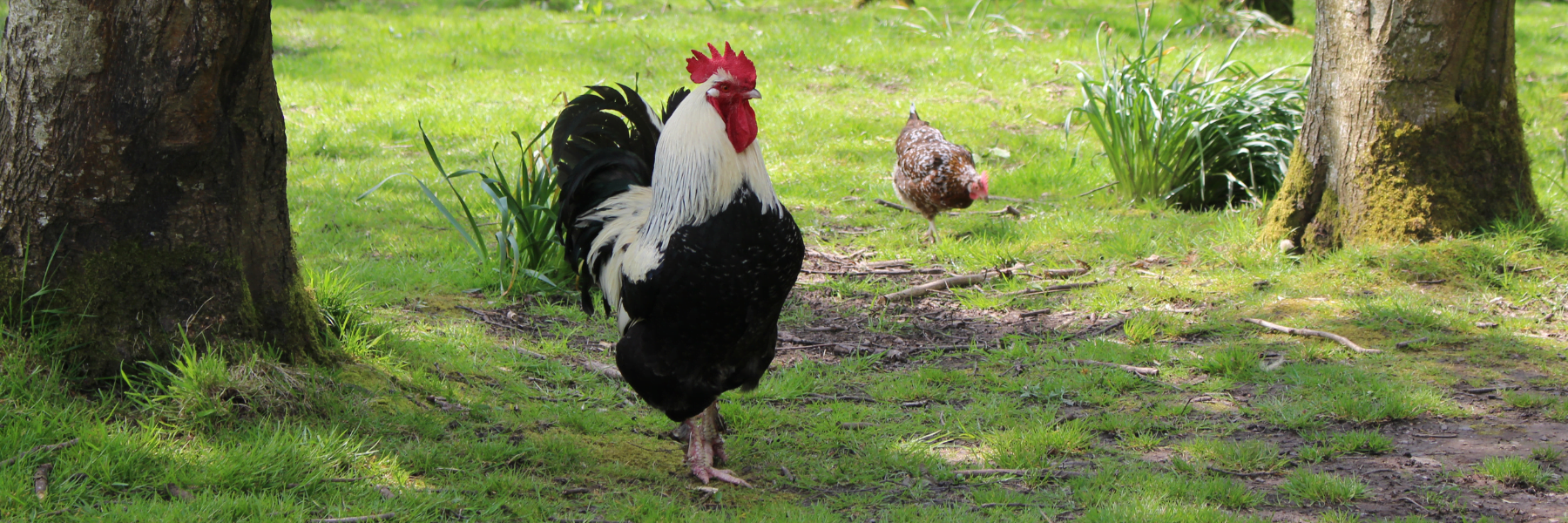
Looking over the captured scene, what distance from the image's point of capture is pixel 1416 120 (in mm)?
5496

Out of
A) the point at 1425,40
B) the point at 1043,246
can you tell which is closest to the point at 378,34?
the point at 1043,246

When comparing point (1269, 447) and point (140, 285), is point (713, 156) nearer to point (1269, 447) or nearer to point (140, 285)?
point (140, 285)

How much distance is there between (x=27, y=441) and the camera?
10.6ft

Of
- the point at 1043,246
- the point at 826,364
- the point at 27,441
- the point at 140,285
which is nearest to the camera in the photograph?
the point at 27,441

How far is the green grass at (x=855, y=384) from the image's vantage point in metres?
3.42

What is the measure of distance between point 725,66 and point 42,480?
247 centimetres

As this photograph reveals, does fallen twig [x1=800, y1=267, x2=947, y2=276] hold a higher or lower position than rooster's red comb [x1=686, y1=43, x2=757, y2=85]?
lower

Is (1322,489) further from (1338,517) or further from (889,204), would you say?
(889,204)

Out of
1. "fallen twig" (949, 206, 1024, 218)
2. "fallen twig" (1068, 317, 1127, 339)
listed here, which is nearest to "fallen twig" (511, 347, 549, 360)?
"fallen twig" (1068, 317, 1127, 339)

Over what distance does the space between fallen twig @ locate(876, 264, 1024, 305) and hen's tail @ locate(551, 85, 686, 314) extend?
2.03 m

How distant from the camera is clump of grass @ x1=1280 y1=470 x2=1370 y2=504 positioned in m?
3.50

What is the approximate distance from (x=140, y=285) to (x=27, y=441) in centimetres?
58

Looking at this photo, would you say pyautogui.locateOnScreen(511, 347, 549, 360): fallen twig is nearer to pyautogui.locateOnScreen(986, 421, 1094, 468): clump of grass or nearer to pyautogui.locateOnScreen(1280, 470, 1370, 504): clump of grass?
pyautogui.locateOnScreen(986, 421, 1094, 468): clump of grass

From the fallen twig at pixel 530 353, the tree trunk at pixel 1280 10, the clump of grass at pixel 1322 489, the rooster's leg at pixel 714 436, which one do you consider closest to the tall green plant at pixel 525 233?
the fallen twig at pixel 530 353
